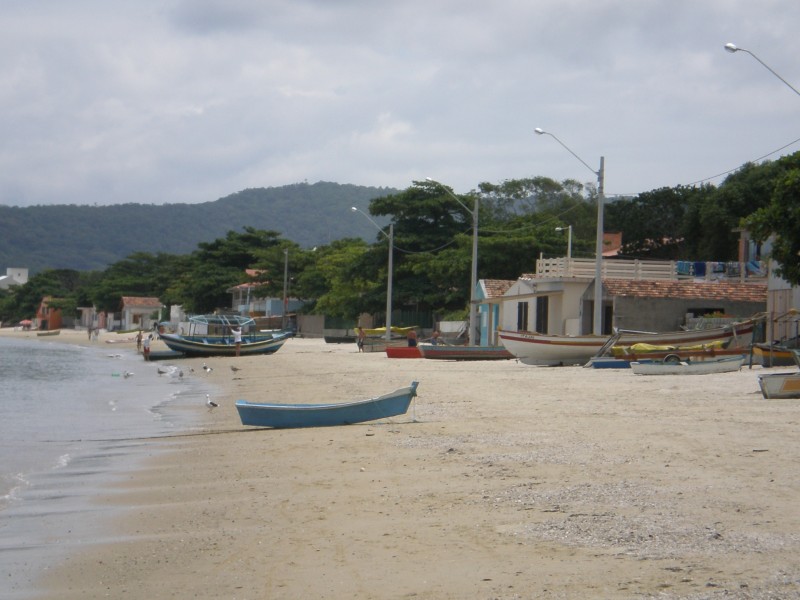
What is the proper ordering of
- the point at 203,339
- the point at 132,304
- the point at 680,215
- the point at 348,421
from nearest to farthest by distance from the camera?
the point at 348,421, the point at 203,339, the point at 680,215, the point at 132,304

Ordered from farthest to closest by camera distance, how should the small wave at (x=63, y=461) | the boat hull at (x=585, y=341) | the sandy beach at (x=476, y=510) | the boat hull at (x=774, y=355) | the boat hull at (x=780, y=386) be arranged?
the boat hull at (x=585, y=341) < the boat hull at (x=774, y=355) < the boat hull at (x=780, y=386) < the small wave at (x=63, y=461) < the sandy beach at (x=476, y=510)

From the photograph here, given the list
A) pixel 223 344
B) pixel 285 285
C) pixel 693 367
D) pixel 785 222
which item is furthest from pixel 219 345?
pixel 785 222

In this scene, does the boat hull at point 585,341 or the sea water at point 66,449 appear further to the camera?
the boat hull at point 585,341

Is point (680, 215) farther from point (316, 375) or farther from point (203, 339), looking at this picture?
point (316, 375)

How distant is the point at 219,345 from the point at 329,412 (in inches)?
1539

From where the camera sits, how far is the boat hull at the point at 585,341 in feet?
88.0

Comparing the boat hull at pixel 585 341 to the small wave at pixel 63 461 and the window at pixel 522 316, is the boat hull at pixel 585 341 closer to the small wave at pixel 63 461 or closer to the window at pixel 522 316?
the window at pixel 522 316

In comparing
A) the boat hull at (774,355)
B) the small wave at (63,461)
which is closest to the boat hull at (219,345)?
the boat hull at (774,355)

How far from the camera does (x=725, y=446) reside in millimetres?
10586

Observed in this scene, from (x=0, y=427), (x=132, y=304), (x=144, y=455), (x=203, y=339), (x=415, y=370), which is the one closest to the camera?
(x=144, y=455)

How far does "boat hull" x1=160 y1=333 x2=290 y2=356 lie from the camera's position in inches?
2079

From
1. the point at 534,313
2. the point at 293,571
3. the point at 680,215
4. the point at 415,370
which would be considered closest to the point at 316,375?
the point at 415,370

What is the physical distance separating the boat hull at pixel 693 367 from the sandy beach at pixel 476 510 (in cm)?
598

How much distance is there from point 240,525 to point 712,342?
20.3 meters
